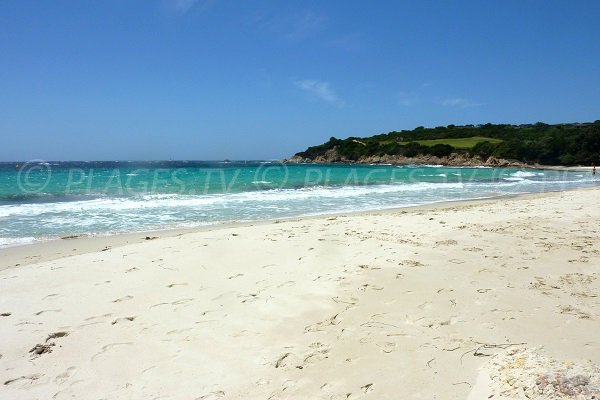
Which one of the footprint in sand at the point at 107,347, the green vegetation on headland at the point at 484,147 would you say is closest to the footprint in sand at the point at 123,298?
the footprint in sand at the point at 107,347

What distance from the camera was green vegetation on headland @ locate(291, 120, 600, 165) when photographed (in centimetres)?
6288

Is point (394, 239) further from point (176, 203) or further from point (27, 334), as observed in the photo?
point (176, 203)

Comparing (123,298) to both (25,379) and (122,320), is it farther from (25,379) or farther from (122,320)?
(25,379)

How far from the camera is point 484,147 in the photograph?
72.9 m

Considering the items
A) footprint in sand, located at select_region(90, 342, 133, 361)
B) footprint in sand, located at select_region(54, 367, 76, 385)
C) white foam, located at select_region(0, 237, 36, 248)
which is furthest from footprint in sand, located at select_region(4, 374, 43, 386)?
white foam, located at select_region(0, 237, 36, 248)

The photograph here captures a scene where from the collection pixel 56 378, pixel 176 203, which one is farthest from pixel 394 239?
pixel 176 203

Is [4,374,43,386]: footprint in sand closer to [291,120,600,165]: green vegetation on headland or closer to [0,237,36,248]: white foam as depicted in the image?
[0,237,36,248]: white foam

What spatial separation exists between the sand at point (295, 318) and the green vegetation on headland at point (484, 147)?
220ft

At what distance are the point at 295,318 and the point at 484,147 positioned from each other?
78096 millimetres

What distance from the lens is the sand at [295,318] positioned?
9.09ft

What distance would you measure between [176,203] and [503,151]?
65668mm

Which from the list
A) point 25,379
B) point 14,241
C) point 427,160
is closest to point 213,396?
point 25,379

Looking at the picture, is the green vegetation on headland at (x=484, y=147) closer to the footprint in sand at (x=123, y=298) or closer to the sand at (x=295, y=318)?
the sand at (x=295, y=318)

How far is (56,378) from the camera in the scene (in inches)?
116
